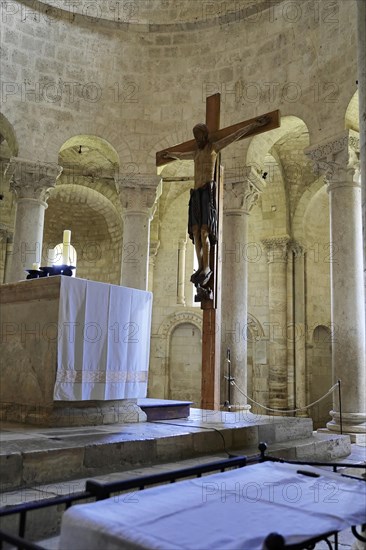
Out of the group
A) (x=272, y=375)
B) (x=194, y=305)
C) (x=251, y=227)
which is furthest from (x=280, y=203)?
(x=272, y=375)

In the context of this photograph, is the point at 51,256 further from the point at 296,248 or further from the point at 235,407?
the point at 235,407

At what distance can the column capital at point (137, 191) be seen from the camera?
11000mm

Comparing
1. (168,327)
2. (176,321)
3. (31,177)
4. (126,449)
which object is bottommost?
(126,449)

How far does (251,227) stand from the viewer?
14836 mm

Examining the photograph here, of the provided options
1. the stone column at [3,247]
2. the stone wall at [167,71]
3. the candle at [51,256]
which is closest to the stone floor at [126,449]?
the stone wall at [167,71]

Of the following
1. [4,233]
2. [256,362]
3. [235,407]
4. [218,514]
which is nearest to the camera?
[218,514]

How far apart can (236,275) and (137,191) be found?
2764 mm

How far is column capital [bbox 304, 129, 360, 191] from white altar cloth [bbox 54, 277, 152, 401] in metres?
4.91

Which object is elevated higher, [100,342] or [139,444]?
[100,342]

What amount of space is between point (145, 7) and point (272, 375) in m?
9.24

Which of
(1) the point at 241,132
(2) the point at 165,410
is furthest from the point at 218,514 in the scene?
(1) the point at 241,132

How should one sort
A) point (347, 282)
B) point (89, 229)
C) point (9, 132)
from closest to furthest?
1. point (347, 282)
2. point (9, 132)
3. point (89, 229)

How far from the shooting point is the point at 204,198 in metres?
7.54

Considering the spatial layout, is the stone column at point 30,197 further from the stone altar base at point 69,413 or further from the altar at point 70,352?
the stone altar base at point 69,413
